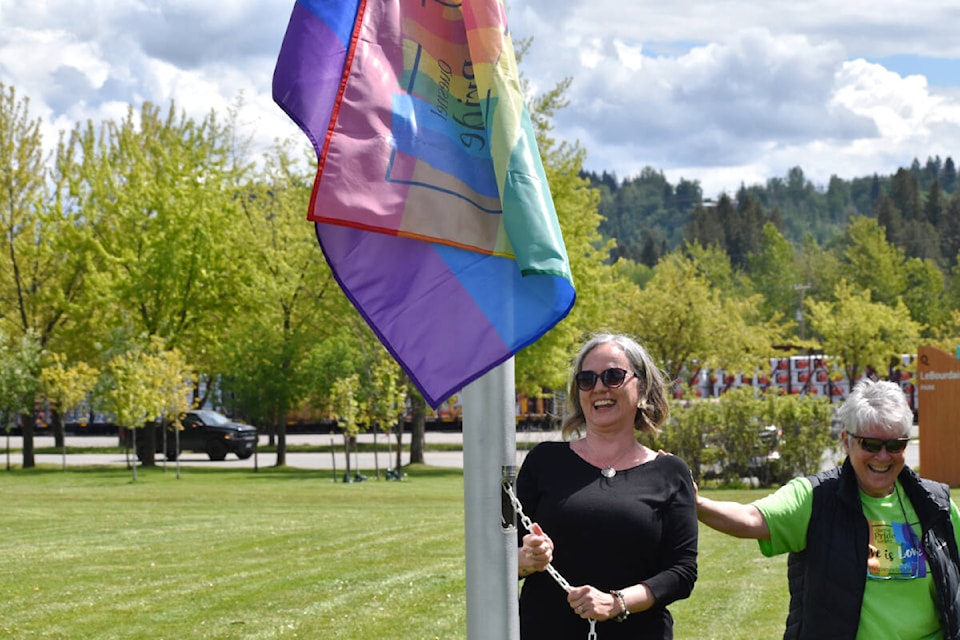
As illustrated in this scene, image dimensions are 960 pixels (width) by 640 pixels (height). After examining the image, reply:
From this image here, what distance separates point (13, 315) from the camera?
43.5 meters

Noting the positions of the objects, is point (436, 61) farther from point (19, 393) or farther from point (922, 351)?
point (19, 393)

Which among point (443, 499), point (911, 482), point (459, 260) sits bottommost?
point (443, 499)

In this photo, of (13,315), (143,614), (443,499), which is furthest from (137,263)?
(143,614)

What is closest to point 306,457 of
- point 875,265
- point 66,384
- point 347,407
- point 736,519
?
point 66,384

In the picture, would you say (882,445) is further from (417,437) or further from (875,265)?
(875,265)

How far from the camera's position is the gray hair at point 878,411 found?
4.11m

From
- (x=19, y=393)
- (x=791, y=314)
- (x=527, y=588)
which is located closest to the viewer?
(x=527, y=588)

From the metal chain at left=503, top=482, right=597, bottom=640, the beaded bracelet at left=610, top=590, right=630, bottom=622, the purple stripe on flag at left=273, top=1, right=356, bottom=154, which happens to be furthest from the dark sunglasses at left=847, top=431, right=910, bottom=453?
the purple stripe on flag at left=273, top=1, right=356, bottom=154

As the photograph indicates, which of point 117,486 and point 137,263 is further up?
point 137,263

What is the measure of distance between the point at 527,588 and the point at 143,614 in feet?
23.7

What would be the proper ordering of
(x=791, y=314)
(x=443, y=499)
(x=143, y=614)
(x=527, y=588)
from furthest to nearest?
(x=791, y=314) → (x=443, y=499) → (x=143, y=614) → (x=527, y=588)

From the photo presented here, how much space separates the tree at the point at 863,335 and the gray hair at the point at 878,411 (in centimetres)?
5389

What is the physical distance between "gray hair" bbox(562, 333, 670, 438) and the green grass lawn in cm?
547

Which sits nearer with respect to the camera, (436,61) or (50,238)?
(436,61)
